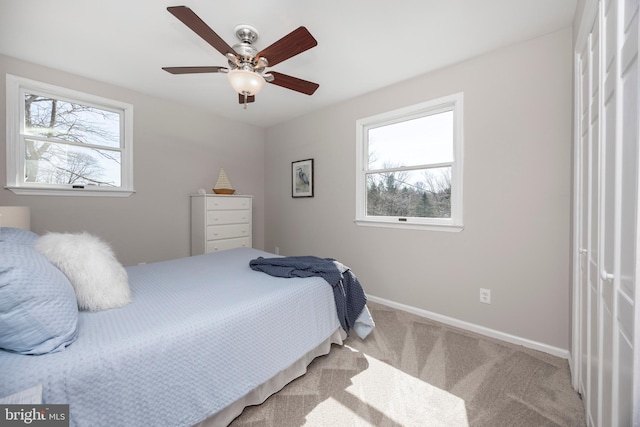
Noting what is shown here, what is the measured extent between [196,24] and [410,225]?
239 centimetres

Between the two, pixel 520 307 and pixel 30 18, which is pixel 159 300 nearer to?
pixel 30 18

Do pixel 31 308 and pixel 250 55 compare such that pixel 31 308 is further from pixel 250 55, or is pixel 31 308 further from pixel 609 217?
pixel 609 217

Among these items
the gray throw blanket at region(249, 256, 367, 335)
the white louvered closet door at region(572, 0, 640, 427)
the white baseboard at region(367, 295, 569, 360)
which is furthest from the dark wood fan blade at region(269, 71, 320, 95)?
the white baseboard at region(367, 295, 569, 360)

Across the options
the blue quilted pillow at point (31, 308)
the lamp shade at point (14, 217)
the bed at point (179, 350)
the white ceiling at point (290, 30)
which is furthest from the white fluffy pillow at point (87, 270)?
the white ceiling at point (290, 30)

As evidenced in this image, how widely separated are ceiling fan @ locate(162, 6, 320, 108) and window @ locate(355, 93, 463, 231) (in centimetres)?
128

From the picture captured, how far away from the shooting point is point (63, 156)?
2.73 meters

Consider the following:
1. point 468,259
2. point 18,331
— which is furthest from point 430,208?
point 18,331

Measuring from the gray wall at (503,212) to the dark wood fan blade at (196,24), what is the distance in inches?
74.1

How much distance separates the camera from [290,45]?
1.58 metres

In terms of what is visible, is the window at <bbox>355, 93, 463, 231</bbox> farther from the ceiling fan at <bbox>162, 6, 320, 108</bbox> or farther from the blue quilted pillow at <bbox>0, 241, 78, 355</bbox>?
the blue quilted pillow at <bbox>0, 241, 78, 355</bbox>

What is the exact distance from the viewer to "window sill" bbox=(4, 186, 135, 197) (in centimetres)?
247

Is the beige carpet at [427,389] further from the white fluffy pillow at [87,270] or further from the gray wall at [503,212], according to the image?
the white fluffy pillow at [87,270]

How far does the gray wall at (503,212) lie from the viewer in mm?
1948

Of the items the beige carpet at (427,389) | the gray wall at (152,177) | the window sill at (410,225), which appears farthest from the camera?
the gray wall at (152,177)
